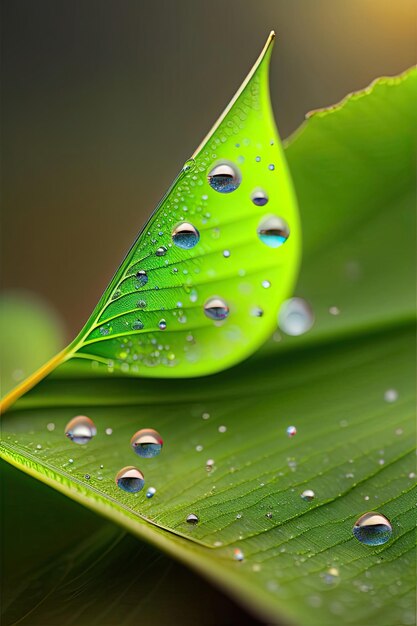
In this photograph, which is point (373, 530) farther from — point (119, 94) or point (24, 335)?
point (119, 94)

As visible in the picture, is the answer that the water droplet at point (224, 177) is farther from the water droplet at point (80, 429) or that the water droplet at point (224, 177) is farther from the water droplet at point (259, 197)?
the water droplet at point (80, 429)

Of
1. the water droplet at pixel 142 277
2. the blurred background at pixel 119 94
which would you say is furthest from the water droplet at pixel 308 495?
the blurred background at pixel 119 94

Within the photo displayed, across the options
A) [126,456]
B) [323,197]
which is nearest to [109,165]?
[323,197]

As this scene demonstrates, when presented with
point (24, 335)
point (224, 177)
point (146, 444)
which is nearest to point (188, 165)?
point (224, 177)

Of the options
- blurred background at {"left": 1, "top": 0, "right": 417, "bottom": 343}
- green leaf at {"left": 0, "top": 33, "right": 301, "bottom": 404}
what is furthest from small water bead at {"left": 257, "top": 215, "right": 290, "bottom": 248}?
blurred background at {"left": 1, "top": 0, "right": 417, "bottom": 343}

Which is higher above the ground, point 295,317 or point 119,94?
point 119,94
